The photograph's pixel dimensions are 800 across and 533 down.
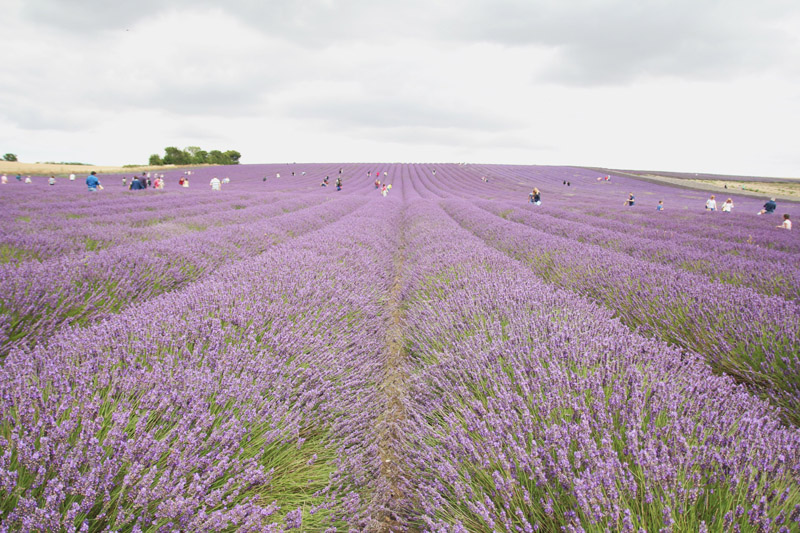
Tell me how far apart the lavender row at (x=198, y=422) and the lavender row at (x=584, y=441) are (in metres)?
0.31

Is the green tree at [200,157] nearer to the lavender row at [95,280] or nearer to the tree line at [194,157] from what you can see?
the tree line at [194,157]

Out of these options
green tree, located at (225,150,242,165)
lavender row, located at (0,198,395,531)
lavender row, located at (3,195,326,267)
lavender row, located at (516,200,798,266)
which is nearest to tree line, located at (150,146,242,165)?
green tree, located at (225,150,242,165)

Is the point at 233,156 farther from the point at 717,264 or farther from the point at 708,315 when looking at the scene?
the point at 708,315

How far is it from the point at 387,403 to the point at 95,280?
2580 mm

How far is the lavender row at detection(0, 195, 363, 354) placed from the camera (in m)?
2.28

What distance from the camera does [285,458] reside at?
1.29 metres

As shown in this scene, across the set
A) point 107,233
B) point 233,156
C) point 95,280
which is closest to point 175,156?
point 233,156

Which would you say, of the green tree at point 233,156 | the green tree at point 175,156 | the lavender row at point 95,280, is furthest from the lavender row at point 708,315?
Result: the green tree at point 233,156

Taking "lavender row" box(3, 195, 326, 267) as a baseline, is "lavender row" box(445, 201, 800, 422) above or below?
below

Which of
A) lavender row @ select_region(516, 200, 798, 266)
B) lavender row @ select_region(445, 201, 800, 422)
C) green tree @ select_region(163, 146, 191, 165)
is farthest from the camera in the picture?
green tree @ select_region(163, 146, 191, 165)

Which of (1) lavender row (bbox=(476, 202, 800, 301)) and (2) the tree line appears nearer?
(1) lavender row (bbox=(476, 202, 800, 301))

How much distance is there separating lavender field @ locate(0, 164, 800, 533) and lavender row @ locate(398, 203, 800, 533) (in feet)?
0.04

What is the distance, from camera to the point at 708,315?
8.41 ft

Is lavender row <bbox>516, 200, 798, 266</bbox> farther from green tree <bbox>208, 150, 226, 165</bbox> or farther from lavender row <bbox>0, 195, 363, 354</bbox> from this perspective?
green tree <bbox>208, 150, 226, 165</bbox>
